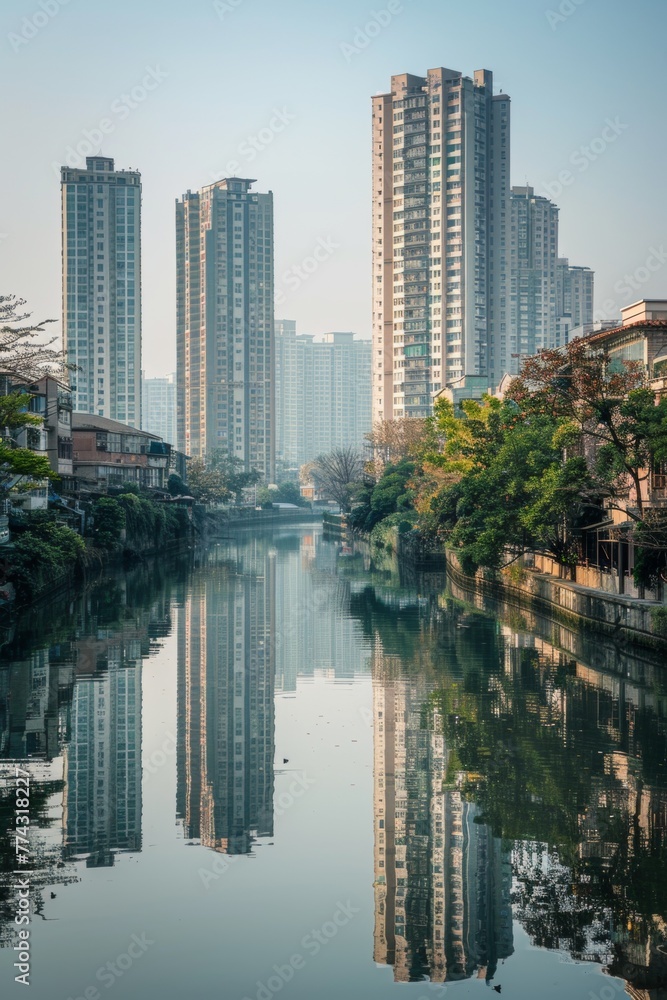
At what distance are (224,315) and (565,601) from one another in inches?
4471

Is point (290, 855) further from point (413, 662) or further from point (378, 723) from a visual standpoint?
point (413, 662)

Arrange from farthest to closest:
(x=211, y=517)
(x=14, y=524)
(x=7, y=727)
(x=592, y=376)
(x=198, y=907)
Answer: (x=211, y=517), (x=14, y=524), (x=592, y=376), (x=7, y=727), (x=198, y=907)

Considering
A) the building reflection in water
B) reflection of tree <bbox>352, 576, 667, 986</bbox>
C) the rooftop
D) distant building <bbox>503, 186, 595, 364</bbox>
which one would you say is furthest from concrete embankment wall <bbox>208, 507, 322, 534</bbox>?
reflection of tree <bbox>352, 576, 667, 986</bbox>

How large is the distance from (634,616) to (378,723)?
1010 cm

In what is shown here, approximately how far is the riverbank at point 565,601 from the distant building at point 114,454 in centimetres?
2306

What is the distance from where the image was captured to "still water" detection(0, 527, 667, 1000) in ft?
36.9

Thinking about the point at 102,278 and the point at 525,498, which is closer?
the point at 525,498

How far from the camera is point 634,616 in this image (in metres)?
28.8

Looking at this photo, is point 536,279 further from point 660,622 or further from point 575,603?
point 660,622

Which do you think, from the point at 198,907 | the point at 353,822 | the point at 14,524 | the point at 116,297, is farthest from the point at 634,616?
the point at 116,297

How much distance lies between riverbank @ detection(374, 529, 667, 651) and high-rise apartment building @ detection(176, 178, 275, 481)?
9150cm

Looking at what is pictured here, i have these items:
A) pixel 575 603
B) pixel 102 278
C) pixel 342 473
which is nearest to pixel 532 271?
pixel 342 473

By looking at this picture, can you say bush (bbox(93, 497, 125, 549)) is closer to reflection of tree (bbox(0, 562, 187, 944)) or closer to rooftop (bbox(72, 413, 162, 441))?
reflection of tree (bbox(0, 562, 187, 944))

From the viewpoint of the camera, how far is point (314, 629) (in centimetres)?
3491
